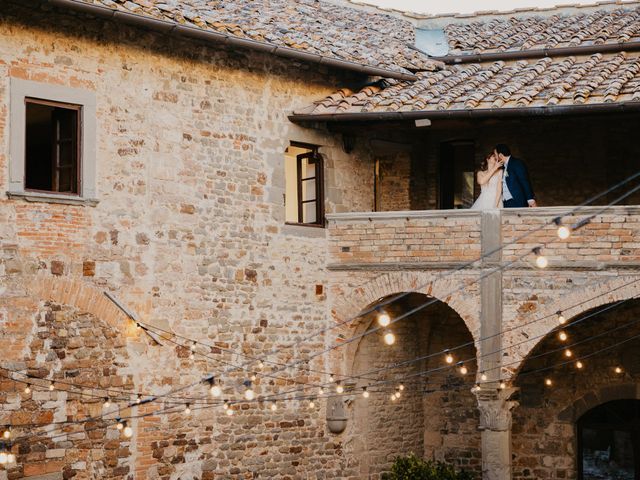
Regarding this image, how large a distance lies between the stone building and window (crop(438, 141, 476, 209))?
34 millimetres

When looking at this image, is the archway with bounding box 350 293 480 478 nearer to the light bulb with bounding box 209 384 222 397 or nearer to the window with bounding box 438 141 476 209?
the window with bounding box 438 141 476 209

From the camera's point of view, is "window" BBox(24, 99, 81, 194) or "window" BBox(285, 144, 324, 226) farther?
"window" BBox(285, 144, 324, 226)

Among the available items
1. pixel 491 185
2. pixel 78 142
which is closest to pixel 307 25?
pixel 491 185

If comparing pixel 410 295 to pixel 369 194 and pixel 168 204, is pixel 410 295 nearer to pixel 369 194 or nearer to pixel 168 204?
pixel 369 194

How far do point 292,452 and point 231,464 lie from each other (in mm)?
972

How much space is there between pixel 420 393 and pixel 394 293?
8.84ft

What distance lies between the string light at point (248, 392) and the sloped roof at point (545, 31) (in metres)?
5.74

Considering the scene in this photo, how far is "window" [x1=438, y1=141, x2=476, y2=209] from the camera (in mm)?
17297

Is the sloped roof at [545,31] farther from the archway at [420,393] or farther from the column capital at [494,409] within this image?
the column capital at [494,409]

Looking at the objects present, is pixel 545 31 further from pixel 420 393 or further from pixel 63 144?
pixel 63 144

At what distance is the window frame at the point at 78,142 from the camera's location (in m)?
12.4

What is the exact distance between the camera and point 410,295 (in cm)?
1608

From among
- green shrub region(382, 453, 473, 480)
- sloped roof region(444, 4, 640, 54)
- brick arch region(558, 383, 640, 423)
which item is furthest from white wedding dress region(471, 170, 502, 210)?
green shrub region(382, 453, 473, 480)

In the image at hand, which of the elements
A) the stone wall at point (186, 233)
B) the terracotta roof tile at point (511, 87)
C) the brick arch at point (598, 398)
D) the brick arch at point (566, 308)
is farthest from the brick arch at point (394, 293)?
the brick arch at point (598, 398)
